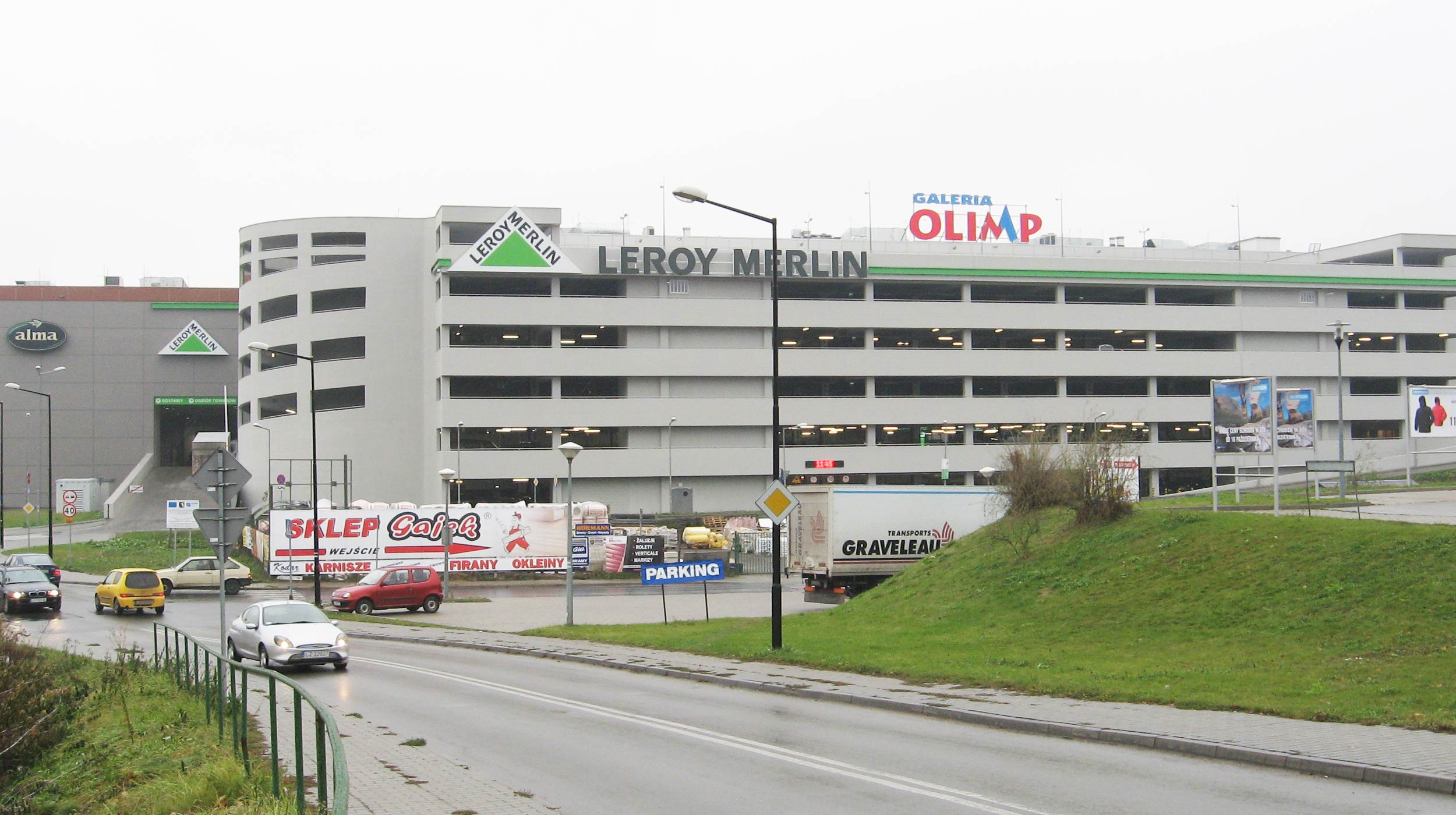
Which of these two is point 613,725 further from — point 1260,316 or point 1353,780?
point 1260,316

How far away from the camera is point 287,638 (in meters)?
22.2

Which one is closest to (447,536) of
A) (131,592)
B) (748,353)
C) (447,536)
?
(447,536)

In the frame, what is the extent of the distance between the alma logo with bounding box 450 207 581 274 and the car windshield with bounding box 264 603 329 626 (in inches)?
1977

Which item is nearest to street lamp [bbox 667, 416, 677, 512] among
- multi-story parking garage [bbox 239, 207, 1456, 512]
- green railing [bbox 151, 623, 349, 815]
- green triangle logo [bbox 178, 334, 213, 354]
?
multi-story parking garage [bbox 239, 207, 1456, 512]

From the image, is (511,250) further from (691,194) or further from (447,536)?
(691,194)

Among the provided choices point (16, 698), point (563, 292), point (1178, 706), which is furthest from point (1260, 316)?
point (16, 698)

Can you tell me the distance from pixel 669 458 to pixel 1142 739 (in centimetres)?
6239

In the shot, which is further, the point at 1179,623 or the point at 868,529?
the point at 868,529

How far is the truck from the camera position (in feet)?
117

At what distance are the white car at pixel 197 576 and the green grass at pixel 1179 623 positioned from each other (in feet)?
70.7

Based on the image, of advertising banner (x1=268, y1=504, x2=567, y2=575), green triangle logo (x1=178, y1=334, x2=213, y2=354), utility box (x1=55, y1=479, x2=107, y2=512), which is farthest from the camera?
green triangle logo (x1=178, y1=334, x2=213, y2=354)

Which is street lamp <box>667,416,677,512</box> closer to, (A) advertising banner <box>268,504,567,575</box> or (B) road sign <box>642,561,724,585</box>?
(A) advertising banner <box>268,504,567,575</box>

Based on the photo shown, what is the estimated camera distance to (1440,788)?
10.3 metres

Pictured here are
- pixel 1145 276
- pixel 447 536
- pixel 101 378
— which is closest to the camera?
pixel 447 536
